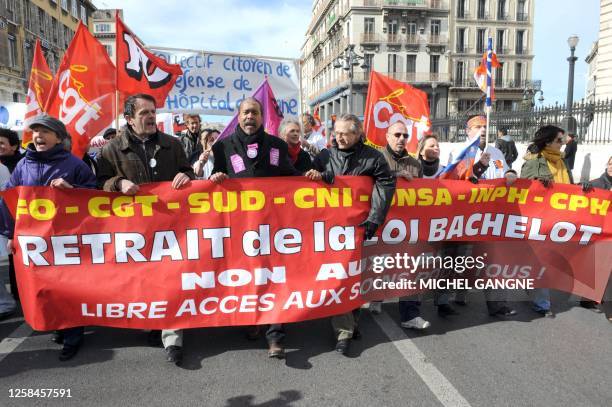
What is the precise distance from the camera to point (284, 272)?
3.54m

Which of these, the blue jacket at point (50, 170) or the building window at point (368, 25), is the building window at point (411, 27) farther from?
the blue jacket at point (50, 170)

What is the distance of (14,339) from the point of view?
3.75 m

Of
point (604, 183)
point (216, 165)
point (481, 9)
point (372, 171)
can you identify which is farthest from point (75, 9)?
point (604, 183)

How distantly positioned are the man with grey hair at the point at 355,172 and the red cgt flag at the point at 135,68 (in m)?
2.54

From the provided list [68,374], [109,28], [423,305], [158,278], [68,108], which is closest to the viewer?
[68,374]

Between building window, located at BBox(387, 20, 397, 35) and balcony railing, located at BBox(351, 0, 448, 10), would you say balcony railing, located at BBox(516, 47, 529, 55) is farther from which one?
building window, located at BBox(387, 20, 397, 35)

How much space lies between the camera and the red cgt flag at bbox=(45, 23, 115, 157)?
508 centimetres

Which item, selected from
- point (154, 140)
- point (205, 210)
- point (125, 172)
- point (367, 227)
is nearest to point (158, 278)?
point (205, 210)

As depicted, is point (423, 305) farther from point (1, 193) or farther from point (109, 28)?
point (109, 28)

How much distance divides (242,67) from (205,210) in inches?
126

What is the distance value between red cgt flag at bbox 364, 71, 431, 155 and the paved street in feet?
9.64

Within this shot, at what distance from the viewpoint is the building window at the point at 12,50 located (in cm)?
2962

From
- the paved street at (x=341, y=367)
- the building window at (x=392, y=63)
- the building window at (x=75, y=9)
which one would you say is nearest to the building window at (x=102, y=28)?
the building window at (x=75, y=9)

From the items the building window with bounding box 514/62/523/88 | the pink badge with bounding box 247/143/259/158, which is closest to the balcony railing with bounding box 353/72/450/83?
the building window with bounding box 514/62/523/88
